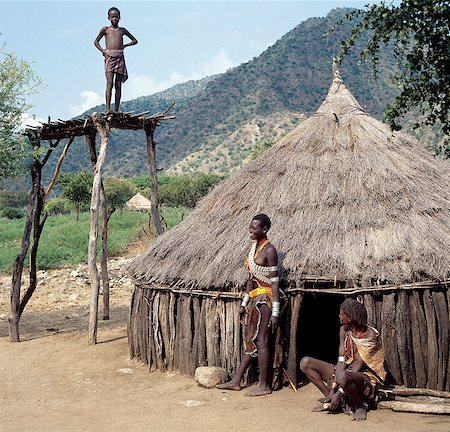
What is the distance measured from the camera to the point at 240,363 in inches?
291

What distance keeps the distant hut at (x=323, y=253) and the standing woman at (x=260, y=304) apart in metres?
0.31

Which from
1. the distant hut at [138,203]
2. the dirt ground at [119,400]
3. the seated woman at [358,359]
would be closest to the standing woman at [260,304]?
the dirt ground at [119,400]

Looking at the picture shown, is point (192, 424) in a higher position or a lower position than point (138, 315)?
lower

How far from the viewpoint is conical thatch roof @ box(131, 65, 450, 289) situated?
7.12 metres

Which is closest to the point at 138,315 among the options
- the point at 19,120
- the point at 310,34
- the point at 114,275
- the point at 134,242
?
the point at 19,120

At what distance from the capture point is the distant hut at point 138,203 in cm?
3719

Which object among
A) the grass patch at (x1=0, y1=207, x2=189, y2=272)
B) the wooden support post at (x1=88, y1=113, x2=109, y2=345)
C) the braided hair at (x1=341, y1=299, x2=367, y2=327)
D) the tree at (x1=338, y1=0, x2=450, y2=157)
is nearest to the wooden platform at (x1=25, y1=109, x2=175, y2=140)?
the wooden support post at (x1=88, y1=113, x2=109, y2=345)

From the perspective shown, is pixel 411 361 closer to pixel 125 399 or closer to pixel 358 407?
pixel 358 407

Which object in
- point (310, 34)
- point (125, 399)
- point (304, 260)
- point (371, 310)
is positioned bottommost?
point (125, 399)

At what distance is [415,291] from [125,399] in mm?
3388

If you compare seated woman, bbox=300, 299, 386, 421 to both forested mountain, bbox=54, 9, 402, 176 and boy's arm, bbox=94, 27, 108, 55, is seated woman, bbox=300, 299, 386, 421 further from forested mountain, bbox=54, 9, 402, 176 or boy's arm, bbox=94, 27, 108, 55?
forested mountain, bbox=54, 9, 402, 176

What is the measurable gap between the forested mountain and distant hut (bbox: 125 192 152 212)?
1033 cm

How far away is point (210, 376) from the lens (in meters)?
7.35

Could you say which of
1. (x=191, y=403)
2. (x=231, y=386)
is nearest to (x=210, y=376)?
(x=231, y=386)
